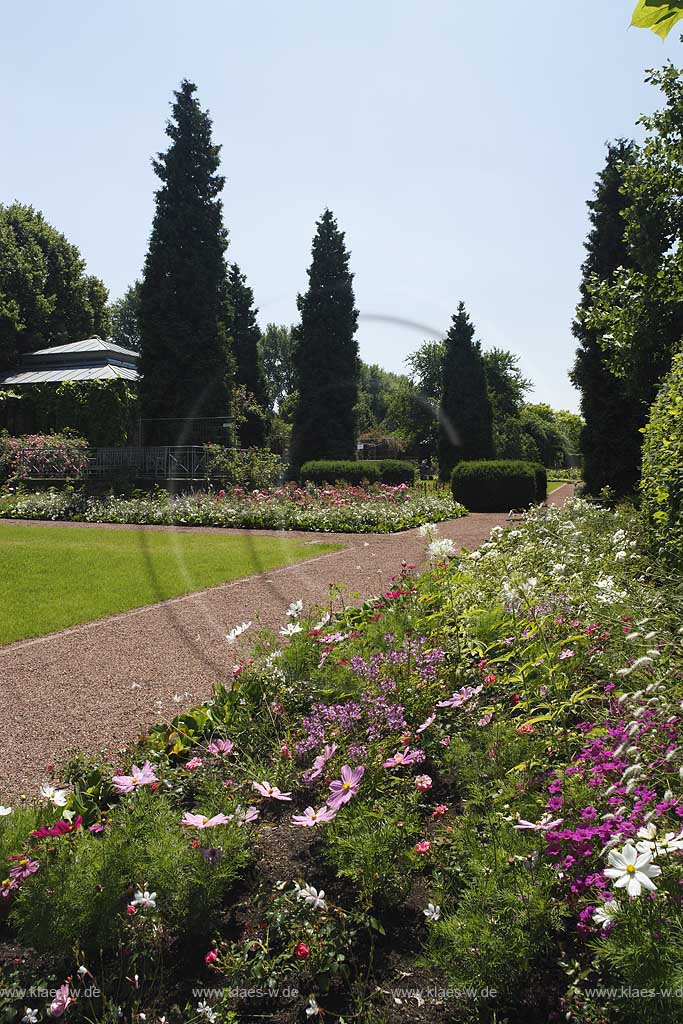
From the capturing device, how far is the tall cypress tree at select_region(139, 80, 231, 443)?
22016mm

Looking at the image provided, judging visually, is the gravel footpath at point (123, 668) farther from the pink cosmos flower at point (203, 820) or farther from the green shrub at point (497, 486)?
the green shrub at point (497, 486)

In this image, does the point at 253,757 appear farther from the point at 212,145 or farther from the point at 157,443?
the point at 212,145

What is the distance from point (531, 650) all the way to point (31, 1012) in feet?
7.34

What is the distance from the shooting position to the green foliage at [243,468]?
17.8 metres

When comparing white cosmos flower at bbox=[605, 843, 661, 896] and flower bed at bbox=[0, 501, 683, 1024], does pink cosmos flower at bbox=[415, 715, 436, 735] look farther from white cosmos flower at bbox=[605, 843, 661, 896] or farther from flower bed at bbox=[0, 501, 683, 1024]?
white cosmos flower at bbox=[605, 843, 661, 896]

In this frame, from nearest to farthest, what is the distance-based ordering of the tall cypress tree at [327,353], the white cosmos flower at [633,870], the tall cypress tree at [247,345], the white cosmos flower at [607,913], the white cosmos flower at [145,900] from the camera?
the white cosmos flower at [633,870] → the white cosmos flower at [607,913] → the white cosmos flower at [145,900] → the tall cypress tree at [327,353] → the tall cypress tree at [247,345]

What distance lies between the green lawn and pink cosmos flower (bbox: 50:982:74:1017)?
3680 millimetres

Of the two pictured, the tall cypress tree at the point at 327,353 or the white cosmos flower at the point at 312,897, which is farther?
the tall cypress tree at the point at 327,353

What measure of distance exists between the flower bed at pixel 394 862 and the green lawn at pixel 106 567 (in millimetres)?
2837

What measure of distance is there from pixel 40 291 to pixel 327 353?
16.4m

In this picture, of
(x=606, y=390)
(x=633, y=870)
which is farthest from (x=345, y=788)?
(x=606, y=390)

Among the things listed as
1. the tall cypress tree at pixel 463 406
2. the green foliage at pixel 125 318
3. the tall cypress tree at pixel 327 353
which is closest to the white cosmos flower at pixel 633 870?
the tall cypress tree at pixel 327 353

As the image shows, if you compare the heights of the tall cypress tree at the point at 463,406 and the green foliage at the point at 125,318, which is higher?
the green foliage at the point at 125,318

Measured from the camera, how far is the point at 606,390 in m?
19.8
